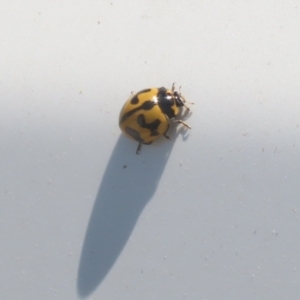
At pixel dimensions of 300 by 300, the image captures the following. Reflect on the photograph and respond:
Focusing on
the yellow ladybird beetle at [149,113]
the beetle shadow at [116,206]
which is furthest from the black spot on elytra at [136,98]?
the beetle shadow at [116,206]

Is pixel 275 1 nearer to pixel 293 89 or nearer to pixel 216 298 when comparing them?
pixel 293 89

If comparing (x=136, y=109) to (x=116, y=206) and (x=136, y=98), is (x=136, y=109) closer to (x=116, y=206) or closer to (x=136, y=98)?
(x=136, y=98)

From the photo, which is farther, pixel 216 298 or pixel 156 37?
pixel 156 37

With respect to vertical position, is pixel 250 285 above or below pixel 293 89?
below

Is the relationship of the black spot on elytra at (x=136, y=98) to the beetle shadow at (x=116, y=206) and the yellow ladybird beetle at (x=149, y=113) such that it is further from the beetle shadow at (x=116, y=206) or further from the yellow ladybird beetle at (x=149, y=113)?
the beetle shadow at (x=116, y=206)

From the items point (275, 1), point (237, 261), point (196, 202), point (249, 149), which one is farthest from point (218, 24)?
point (237, 261)

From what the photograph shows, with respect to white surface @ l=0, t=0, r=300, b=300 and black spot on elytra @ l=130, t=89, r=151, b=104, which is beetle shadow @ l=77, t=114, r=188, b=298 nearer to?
white surface @ l=0, t=0, r=300, b=300

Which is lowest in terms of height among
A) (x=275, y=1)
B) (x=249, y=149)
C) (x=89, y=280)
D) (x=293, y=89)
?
(x=89, y=280)

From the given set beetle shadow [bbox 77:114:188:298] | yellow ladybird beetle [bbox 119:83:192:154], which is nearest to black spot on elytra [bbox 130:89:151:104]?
yellow ladybird beetle [bbox 119:83:192:154]

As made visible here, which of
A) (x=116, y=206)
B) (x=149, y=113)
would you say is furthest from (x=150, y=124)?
(x=116, y=206)
